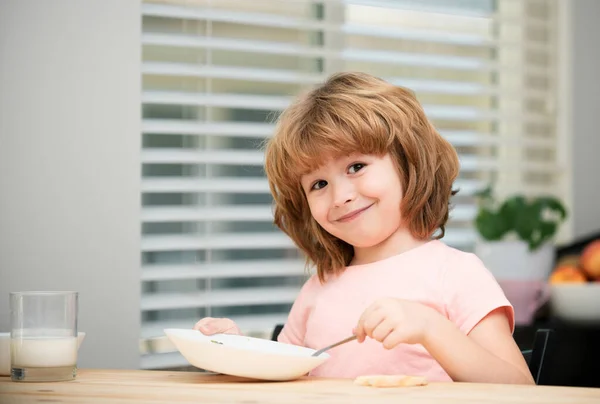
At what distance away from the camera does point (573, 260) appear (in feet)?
7.27

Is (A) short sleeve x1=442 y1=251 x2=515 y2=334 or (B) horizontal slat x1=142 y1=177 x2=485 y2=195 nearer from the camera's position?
(A) short sleeve x1=442 y1=251 x2=515 y2=334

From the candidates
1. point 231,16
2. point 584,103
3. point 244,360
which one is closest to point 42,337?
point 244,360

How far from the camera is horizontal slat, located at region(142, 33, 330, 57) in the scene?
2096mm

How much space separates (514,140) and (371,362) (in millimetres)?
1555

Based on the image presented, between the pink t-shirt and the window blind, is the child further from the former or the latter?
the window blind

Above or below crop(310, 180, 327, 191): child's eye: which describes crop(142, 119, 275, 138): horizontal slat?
above

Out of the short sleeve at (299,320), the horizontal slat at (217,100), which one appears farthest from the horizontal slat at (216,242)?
the short sleeve at (299,320)

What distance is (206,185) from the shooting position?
217cm

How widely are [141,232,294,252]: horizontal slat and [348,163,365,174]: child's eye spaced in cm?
92

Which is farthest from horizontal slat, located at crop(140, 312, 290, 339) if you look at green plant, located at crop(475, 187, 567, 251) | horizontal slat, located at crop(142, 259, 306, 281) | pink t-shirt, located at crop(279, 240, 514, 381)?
pink t-shirt, located at crop(279, 240, 514, 381)

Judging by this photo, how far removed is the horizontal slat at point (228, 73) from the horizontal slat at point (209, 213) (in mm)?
365

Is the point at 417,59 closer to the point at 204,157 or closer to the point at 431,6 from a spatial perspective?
the point at 431,6

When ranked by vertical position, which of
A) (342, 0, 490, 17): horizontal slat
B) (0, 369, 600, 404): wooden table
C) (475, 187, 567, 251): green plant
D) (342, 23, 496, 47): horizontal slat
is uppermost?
(342, 0, 490, 17): horizontal slat

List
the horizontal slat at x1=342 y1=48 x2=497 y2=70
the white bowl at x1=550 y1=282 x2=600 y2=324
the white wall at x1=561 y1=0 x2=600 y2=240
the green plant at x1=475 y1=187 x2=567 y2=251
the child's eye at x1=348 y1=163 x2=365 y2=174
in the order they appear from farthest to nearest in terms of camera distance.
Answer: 1. the white wall at x1=561 y1=0 x2=600 y2=240
2. the horizontal slat at x1=342 y1=48 x2=497 y2=70
3. the green plant at x1=475 y1=187 x2=567 y2=251
4. the white bowl at x1=550 y1=282 x2=600 y2=324
5. the child's eye at x1=348 y1=163 x2=365 y2=174
